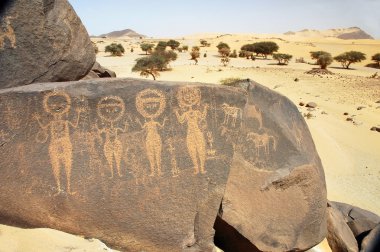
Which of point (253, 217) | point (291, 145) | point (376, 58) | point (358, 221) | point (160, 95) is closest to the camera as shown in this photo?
point (160, 95)

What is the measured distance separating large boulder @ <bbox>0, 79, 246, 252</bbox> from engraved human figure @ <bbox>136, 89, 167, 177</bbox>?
0.03 feet

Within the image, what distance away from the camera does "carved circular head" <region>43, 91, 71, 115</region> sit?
369 cm

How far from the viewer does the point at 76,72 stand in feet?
15.4

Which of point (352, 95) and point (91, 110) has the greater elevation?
point (91, 110)

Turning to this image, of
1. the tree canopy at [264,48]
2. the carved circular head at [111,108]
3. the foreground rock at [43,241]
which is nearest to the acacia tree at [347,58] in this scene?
the tree canopy at [264,48]

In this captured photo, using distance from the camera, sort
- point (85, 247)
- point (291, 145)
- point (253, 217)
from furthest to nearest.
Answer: point (291, 145), point (253, 217), point (85, 247)

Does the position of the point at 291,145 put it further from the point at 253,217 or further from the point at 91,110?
the point at 91,110

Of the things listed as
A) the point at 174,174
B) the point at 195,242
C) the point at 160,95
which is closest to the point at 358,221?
the point at 195,242

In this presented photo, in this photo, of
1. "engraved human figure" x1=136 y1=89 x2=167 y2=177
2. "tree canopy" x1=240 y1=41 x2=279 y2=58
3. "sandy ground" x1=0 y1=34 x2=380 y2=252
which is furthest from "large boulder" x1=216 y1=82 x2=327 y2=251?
"tree canopy" x1=240 y1=41 x2=279 y2=58

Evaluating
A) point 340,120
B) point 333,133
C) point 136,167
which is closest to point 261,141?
point 136,167

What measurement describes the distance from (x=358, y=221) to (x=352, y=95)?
41.2ft

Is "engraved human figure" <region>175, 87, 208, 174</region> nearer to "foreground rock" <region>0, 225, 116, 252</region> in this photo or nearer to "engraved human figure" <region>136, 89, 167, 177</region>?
"engraved human figure" <region>136, 89, 167, 177</region>

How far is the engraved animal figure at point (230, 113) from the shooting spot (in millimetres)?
3982

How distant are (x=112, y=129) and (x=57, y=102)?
2.00 ft
